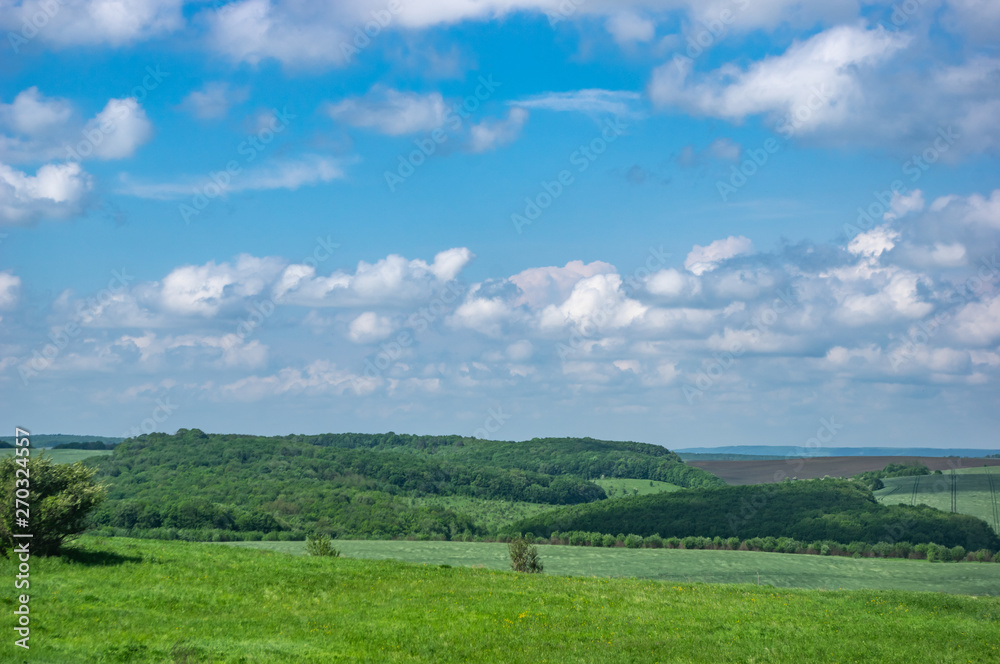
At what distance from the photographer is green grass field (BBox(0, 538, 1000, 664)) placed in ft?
80.2

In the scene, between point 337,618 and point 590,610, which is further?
point 590,610

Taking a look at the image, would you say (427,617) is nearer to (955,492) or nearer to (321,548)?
(321,548)

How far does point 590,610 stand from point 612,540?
372 feet

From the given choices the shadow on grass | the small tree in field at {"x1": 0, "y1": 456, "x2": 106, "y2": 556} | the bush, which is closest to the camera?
the small tree in field at {"x1": 0, "y1": 456, "x2": 106, "y2": 556}

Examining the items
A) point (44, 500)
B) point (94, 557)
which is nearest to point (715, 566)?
point (94, 557)

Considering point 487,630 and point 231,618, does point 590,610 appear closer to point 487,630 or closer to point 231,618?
point 487,630

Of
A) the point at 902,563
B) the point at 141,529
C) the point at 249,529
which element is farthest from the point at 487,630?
the point at 249,529

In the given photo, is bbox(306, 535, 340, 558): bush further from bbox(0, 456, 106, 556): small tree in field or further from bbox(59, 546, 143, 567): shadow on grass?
bbox(0, 456, 106, 556): small tree in field

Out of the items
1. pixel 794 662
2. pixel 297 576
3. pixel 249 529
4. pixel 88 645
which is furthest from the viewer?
pixel 249 529

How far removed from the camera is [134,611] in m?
27.4

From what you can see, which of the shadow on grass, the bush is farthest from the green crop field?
the shadow on grass

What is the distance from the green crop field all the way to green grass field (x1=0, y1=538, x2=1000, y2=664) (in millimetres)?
120464

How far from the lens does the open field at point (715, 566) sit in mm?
Answer: 76125

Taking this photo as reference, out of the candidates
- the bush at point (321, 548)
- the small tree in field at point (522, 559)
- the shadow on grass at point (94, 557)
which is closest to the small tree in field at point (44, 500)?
the shadow on grass at point (94, 557)
